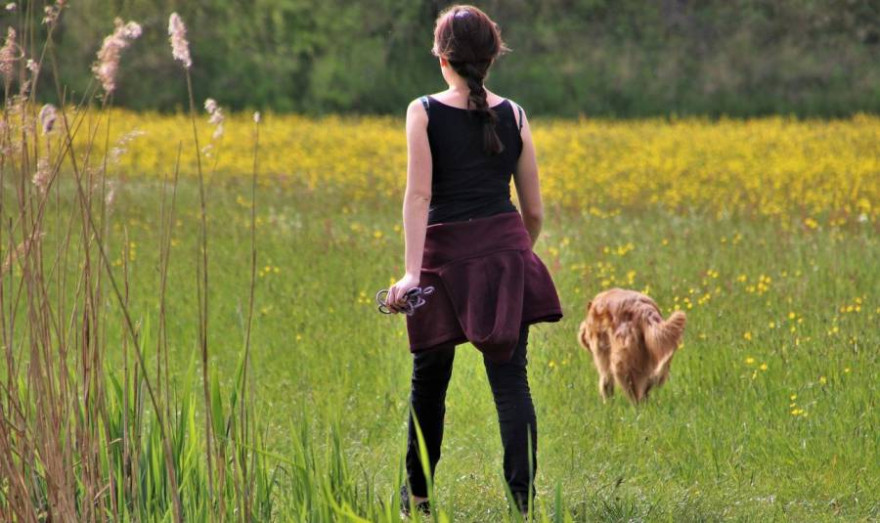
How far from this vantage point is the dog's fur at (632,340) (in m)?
5.84

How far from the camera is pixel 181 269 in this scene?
A: 9727mm

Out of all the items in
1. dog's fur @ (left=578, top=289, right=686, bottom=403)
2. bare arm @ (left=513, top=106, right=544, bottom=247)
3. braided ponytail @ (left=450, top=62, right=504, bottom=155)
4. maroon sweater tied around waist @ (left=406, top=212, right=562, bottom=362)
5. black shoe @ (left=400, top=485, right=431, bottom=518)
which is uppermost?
braided ponytail @ (left=450, top=62, right=504, bottom=155)

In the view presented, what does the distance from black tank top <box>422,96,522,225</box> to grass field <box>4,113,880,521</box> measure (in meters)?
0.72

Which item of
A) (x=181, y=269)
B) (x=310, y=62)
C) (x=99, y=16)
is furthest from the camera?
(x=310, y=62)

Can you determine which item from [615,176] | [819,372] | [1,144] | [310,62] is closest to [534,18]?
[310,62]

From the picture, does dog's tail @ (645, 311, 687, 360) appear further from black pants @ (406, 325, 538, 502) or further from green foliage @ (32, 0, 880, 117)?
green foliage @ (32, 0, 880, 117)

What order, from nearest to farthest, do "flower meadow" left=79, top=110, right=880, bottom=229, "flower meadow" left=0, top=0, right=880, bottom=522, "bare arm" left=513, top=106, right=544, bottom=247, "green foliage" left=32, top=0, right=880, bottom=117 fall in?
"flower meadow" left=0, top=0, right=880, bottom=522 < "bare arm" left=513, top=106, right=544, bottom=247 < "flower meadow" left=79, top=110, right=880, bottom=229 < "green foliage" left=32, top=0, right=880, bottom=117

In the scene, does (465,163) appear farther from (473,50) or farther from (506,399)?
(506,399)

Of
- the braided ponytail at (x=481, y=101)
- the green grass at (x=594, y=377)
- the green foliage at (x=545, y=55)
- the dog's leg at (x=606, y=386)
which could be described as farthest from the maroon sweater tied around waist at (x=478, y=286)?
the green foliage at (x=545, y=55)

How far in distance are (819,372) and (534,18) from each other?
19.8 m

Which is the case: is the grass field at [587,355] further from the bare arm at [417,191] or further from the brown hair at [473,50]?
the brown hair at [473,50]

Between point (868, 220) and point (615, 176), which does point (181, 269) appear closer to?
point (868, 220)

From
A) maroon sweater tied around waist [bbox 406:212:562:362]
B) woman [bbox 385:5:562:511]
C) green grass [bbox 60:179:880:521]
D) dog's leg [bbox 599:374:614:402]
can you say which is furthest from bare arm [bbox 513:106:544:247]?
dog's leg [bbox 599:374:614:402]

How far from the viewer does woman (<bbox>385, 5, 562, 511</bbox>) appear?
4.14 metres
